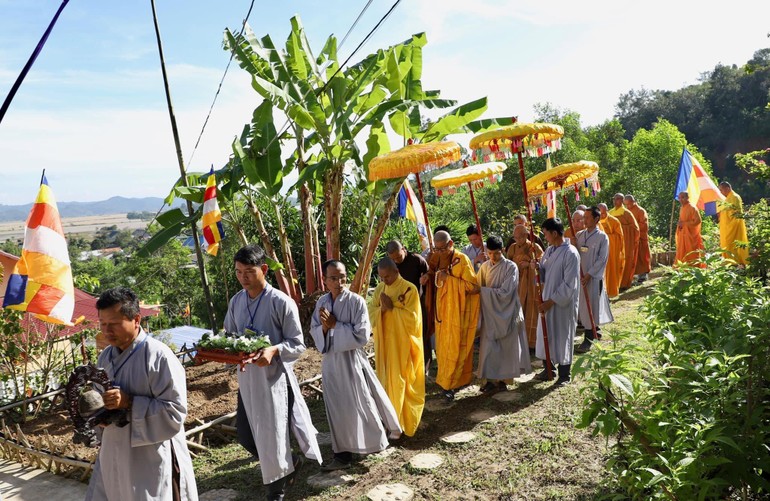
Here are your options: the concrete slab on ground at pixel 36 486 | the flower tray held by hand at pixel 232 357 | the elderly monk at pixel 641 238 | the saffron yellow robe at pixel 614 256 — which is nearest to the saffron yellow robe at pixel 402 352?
the flower tray held by hand at pixel 232 357

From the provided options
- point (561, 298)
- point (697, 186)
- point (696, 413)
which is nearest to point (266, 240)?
point (561, 298)

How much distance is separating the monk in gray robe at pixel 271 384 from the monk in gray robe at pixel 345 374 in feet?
1.39

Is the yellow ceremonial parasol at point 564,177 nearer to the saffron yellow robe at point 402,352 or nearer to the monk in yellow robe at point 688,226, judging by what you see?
the monk in yellow robe at point 688,226

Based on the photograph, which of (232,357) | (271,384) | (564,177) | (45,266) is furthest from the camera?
(564,177)

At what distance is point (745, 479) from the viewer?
2438 mm

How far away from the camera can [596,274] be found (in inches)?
351

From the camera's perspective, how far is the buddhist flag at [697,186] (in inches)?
488

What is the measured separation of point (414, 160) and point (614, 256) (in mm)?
6142

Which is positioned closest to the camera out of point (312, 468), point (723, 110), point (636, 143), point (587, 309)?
point (312, 468)

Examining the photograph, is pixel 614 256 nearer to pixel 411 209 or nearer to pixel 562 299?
pixel 411 209

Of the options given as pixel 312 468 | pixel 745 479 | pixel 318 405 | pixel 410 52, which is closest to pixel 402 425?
pixel 312 468

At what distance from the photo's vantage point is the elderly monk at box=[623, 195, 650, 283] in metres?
12.6

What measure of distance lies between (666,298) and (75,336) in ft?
23.4

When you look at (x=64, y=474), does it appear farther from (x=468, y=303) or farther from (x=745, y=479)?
(x=745, y=479)
